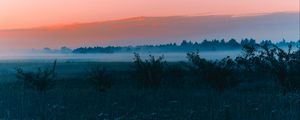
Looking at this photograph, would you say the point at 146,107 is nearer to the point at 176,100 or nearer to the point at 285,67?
the point at 176,100

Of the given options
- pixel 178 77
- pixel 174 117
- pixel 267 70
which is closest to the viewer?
pixel 174 117

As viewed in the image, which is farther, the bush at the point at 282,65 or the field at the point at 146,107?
the bush at the point at 282,65

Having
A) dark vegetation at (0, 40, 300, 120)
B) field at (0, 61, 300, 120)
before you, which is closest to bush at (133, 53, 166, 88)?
dark vegetation at (0, 40, 300, 120)

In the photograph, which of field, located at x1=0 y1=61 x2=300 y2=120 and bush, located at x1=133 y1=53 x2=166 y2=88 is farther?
bush, located at x1=133 y1=53 x2=166 y2=88

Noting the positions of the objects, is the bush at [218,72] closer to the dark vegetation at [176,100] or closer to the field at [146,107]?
the dark vegetation at [176,100]

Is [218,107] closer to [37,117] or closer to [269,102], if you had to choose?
[269,102]

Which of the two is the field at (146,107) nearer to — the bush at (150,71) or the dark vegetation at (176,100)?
the dark vegetation at (176,100)

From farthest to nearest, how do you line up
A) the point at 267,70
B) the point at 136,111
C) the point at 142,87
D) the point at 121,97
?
the point at 142,87
the point at 267,70
the point at 121,97
the point at 136,111

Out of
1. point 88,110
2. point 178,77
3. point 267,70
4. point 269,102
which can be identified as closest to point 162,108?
point 88,110

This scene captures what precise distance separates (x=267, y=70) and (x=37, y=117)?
13.2 metres

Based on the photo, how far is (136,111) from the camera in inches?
642

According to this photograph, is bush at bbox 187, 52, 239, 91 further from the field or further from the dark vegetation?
the field

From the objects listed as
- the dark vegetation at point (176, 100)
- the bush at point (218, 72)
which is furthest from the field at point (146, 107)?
the bush at point (218, 72)

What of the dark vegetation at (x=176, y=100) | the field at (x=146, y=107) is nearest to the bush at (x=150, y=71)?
the dark vegetation at (x=176, y=100)
